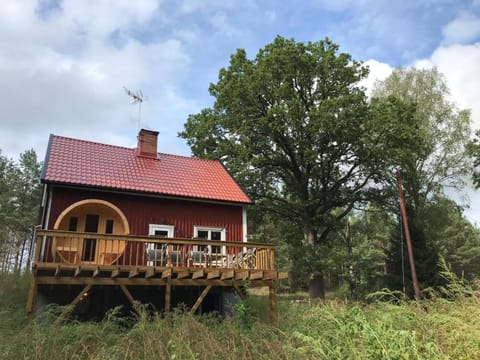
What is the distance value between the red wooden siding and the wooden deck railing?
2.59 feet

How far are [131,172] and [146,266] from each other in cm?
469

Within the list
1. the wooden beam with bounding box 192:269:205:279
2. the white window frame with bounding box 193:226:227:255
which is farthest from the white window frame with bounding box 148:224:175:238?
the wooden beam with bounding box 192:269:205:279

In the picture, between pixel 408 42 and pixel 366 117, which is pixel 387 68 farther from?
pixel 408 42

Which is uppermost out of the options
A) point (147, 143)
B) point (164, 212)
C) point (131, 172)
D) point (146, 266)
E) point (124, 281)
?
point (147, 143)

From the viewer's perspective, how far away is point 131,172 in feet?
42.0

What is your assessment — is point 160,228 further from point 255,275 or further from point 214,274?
point 255,275

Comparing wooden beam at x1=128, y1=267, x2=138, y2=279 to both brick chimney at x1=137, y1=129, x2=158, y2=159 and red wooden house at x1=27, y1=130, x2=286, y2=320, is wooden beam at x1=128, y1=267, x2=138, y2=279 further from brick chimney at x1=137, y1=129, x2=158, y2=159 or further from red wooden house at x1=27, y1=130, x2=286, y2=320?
brick chimney at x1=137, y1=129, x2=158, y2=159

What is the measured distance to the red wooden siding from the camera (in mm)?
11016

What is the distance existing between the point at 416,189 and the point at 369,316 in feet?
56.2

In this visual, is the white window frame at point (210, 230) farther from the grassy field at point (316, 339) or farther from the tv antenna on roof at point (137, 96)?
the tv antenna on roof at point (137, 96)

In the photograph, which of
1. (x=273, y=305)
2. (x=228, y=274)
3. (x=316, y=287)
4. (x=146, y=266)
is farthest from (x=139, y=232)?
(x=316, y=287)

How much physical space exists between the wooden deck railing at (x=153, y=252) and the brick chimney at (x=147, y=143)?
433cm

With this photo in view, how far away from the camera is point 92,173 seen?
1183cm

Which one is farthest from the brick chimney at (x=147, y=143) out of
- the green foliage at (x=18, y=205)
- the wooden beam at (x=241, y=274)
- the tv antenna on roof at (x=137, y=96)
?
the green foliage at (x=18, y=205)
